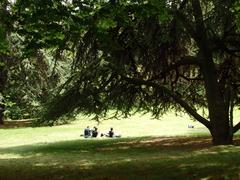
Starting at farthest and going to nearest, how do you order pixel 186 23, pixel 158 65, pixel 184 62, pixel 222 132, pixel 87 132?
pixel 87 132
pixel 158 65
pixel 184 62
pixel 222 132
pixel 186 23

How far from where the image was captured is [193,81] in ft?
72.5

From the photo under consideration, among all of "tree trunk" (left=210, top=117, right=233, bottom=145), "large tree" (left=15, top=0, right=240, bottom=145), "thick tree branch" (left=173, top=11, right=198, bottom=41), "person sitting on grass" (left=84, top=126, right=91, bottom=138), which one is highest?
"thick tree branch" (left=173, top=11, right=198, bottom=41)

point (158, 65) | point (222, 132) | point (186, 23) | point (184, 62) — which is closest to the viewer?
point (186, 23)

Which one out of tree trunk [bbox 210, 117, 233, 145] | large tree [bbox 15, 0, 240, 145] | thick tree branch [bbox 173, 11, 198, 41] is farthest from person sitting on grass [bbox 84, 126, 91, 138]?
thick tree branch [bbox 173, 11, 198, 41]

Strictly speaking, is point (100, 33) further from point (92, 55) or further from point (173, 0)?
point (92, 55)

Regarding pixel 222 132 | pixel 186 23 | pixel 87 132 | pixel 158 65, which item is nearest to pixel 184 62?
pixel 158 65

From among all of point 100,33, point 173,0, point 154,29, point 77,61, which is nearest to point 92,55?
point 77,61

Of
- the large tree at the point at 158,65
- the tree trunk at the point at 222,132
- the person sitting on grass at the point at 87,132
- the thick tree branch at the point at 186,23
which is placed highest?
the thick tree branch at the point at 186,23

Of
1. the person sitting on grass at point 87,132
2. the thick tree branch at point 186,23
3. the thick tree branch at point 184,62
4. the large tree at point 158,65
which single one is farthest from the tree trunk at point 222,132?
the person sitting on grass at point 87,132

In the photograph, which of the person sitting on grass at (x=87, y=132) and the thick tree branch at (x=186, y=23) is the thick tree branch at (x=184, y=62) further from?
the person sitting on grass at (x=87, y=132)

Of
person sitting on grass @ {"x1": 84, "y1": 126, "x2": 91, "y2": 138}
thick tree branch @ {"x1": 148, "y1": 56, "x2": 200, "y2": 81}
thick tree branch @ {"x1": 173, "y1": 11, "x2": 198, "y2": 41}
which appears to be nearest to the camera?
thick tree branch @ {"x1": 173, "y1": 11, "x2": 198, "y2": 41}

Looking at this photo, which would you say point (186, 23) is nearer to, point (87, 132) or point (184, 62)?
point (184, 62)

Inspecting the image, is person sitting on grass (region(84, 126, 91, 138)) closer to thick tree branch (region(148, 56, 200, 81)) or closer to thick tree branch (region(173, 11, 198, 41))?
thick tree branch (region(148, 56, 200, 81))

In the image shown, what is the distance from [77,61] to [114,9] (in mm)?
7653
